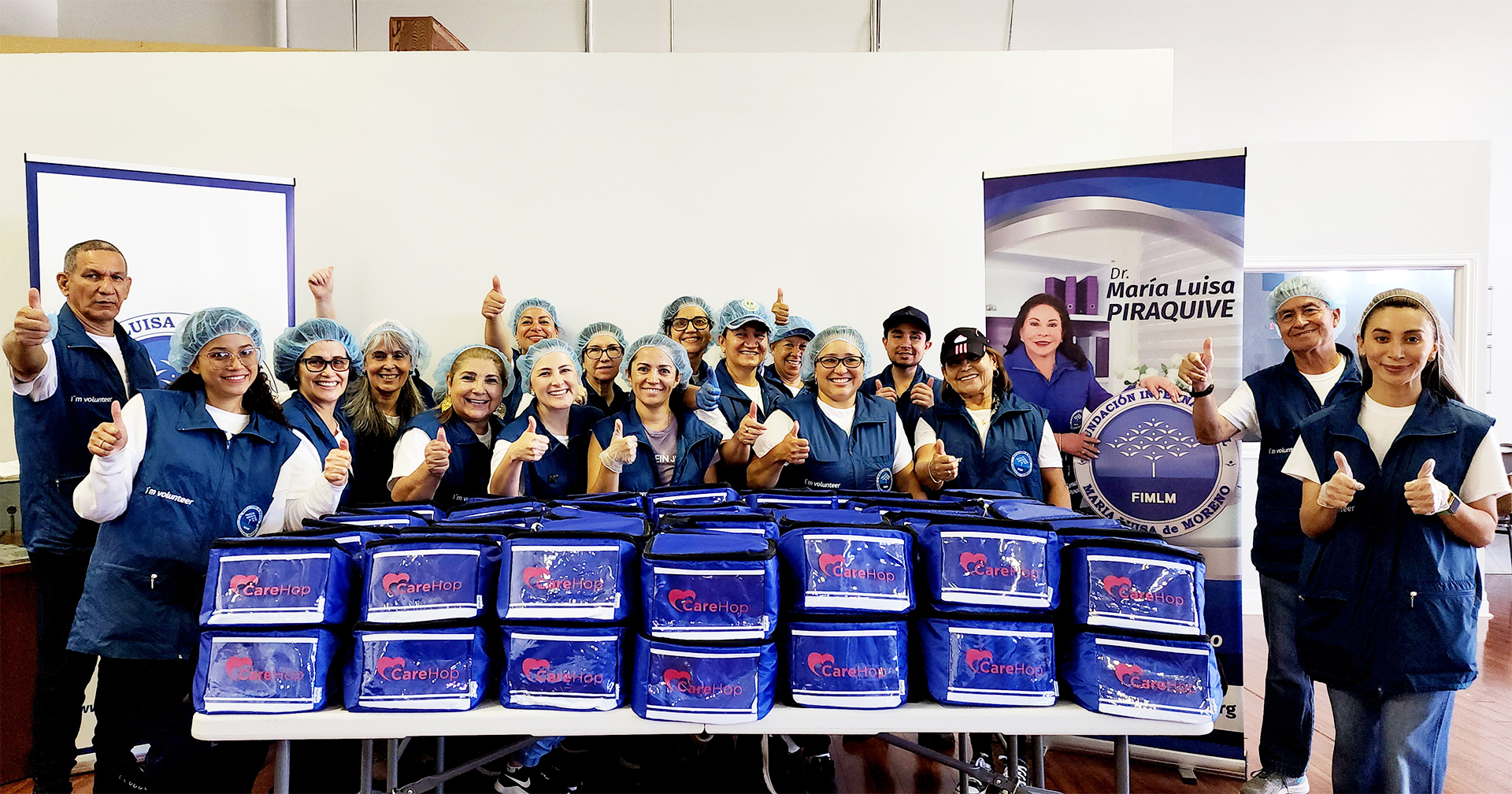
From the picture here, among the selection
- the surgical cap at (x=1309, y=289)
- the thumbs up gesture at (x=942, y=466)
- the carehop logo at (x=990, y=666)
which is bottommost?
the carehop logo at (x=990, y=666)

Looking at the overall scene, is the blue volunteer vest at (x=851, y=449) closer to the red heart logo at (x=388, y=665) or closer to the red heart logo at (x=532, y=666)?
the red heart logo at (x=532, y=666)

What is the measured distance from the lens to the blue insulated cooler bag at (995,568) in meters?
1.77

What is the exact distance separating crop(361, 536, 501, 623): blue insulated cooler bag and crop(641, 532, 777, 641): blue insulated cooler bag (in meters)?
0.39

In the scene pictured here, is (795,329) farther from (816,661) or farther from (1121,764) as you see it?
(1121,764)

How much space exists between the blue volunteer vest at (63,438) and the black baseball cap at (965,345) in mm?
3359

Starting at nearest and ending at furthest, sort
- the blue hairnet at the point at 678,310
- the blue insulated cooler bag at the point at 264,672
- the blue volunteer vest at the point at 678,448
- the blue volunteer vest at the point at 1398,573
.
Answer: the blue insulated cooler bag at the point at 264,672
the blue volunteer vest at the point at 1398,573
the blue volunteer vest at the point at 678,448
the blue hairnet at the point at 678,310

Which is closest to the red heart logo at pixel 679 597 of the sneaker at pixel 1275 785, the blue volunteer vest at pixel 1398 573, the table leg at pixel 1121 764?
the table leg at pixel 1121 764

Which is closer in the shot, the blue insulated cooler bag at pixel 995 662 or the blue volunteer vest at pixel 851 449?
the blue insulated cooler bag at pixel 995 662

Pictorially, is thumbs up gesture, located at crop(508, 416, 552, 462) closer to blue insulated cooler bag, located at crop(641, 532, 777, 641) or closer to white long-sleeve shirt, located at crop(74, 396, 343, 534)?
white long-sleeve shirt, located at crop(74, 396, 343, 534)

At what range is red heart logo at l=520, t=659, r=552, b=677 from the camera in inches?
68.3

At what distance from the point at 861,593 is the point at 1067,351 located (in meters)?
2.17

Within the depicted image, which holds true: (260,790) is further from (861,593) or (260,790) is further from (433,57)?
(433,57)

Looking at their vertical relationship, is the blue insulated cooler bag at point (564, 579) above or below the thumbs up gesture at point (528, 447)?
below

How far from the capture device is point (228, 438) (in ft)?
8.24
